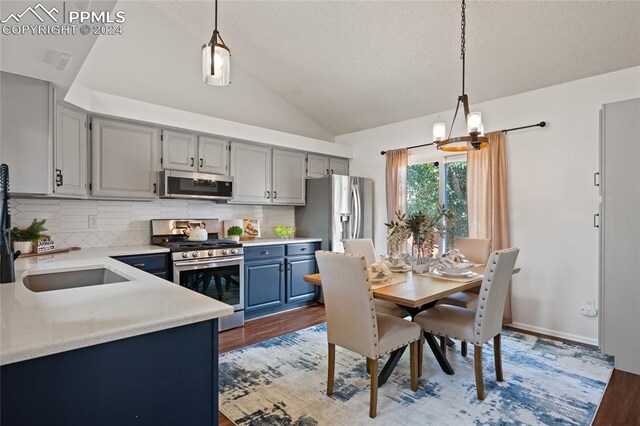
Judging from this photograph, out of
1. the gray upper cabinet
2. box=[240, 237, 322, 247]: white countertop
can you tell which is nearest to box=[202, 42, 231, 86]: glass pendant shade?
the gray upper cabinet

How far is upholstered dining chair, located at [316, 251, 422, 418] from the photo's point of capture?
6.64 ft

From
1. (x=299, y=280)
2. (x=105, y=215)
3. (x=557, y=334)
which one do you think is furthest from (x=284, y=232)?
(x=557, y=334)

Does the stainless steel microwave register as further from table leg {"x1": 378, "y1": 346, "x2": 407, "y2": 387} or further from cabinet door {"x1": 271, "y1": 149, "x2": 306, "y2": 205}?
table leg {"x1": 378, "y1": 346, "x2": 407, "y2": 387}

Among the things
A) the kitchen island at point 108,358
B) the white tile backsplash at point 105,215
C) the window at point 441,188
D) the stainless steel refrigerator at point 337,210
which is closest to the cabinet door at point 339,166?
the stainless steel refrigerator at point 337,210

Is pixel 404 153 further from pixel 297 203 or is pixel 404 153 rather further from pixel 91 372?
pixel 91 372

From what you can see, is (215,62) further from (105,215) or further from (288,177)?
(288,177)

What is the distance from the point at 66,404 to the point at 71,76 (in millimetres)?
2215

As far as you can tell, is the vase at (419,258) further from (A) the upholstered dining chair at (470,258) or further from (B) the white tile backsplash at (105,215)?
(B) the white tile backsplash at (105,215)

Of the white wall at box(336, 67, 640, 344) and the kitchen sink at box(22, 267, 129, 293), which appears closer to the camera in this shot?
the kitchen sink at box(22, 267, 129, 293)

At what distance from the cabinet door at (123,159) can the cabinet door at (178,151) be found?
9 centimetres

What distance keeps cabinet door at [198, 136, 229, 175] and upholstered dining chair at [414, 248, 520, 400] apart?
275 centimetres

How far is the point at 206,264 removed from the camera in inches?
137

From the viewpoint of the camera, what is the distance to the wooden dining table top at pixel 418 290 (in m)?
1.99

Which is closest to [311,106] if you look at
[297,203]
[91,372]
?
[297,203]
